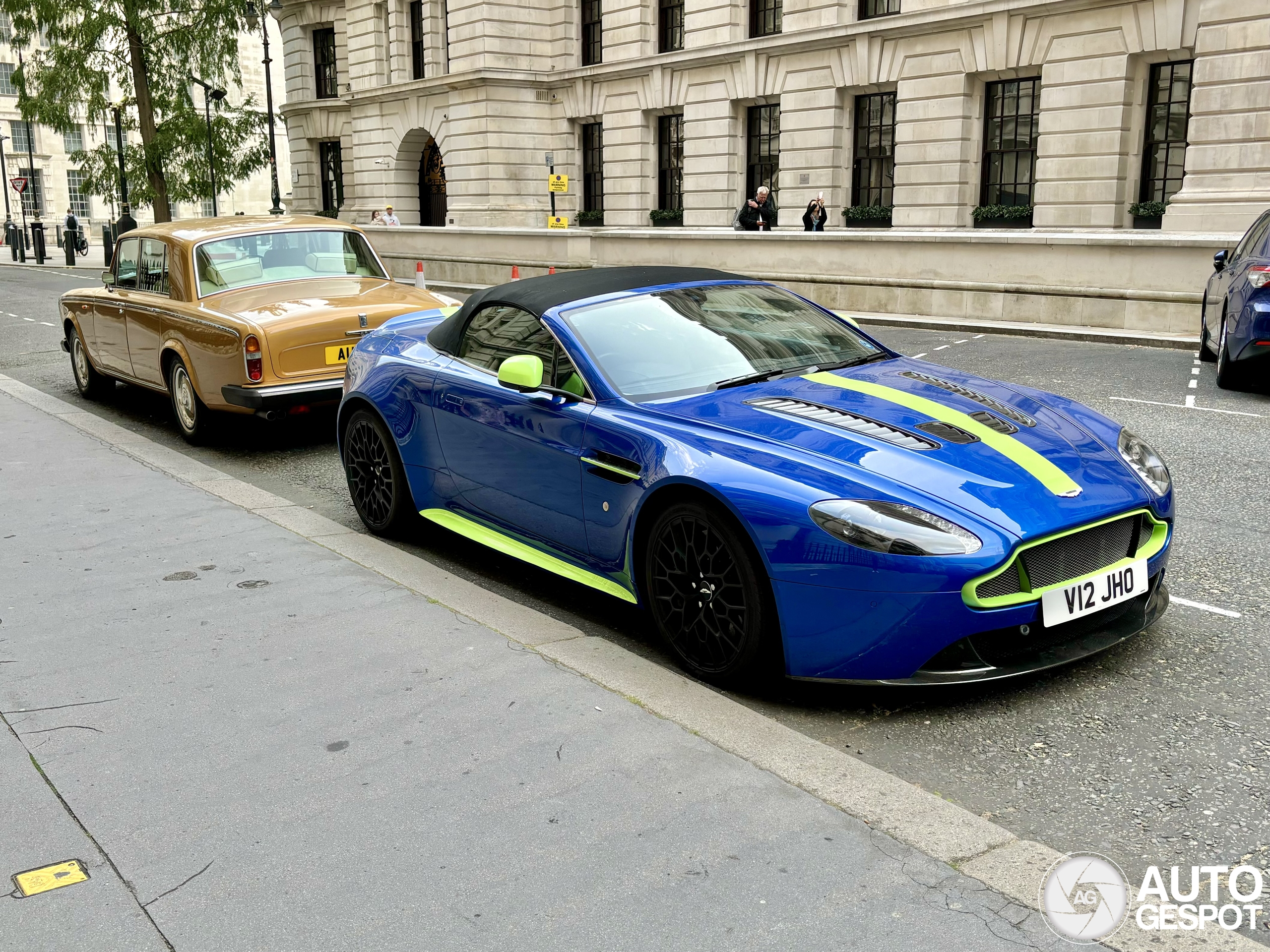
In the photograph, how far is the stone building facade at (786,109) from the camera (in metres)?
23.9

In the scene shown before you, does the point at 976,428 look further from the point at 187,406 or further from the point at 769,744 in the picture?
the point at 187,406

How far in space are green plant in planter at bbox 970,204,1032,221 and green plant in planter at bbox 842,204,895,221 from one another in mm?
2427

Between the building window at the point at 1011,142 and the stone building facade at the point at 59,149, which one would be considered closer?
the building window at the point at 1011,142

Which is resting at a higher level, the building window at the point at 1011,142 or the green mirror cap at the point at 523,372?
the building window at the point at 1011,142

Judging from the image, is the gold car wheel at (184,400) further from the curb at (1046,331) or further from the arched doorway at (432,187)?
the arched doorway at (432,187)

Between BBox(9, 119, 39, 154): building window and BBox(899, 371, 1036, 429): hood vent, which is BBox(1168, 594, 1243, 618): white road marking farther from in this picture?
BBox(9, 119, 39, 154): building window

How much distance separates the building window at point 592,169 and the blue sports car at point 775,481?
33260 mm

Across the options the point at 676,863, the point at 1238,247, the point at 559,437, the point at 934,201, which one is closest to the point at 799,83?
the point at 934,201

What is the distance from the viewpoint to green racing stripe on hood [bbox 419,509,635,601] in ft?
15.6

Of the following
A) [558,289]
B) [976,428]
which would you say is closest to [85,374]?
[558,289]

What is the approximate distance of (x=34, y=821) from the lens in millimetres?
3215

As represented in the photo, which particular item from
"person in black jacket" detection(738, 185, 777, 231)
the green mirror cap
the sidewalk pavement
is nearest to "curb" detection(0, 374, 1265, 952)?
the sidewalk pavement

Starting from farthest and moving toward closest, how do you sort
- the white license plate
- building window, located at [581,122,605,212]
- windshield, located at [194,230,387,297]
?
1. building window, located at [581,122,605,212]
2. windshield, located at [194,230,387,297]
3. the white license plate

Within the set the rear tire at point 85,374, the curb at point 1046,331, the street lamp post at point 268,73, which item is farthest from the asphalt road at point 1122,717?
the street lamp post at point 268,73
